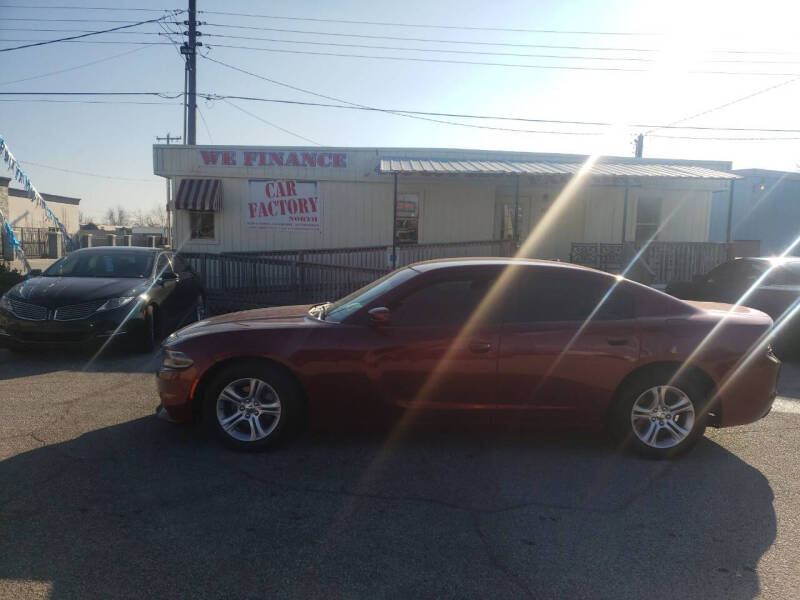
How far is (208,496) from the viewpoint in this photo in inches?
146

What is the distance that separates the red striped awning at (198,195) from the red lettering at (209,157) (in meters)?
0.46

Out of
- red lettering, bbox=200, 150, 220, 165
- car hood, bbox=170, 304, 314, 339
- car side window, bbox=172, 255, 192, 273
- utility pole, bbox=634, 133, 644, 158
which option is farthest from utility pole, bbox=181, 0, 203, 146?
utility pole, bbox=634, 133, 644, 158

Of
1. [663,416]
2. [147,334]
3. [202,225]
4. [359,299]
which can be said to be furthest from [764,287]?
[202,225]

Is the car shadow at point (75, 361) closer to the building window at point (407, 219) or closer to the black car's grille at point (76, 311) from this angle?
the black car's grille at point (76, 311)

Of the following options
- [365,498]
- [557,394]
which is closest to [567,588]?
[365,498]

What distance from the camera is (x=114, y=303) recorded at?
300 inches

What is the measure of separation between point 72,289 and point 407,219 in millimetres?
9776

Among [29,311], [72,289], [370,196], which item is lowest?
[29,311]

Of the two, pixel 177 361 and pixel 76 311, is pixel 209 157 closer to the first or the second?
pixel 76 311

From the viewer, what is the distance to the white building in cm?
1545

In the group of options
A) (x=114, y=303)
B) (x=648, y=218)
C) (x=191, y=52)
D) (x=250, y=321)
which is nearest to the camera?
(x=250, y=321)

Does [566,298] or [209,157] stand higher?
[209,157]

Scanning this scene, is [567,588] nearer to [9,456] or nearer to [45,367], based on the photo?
[9,456]

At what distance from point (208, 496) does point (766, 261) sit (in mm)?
8439
